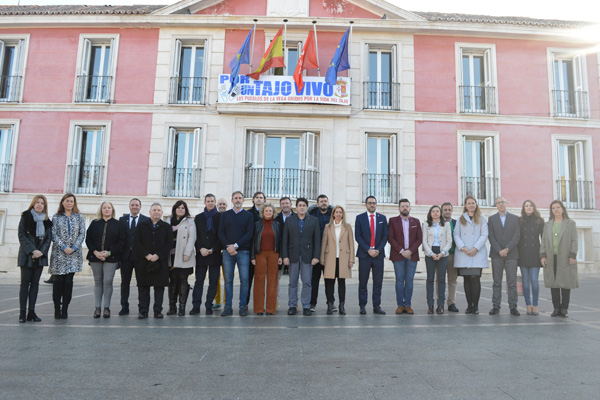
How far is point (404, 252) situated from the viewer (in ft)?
25.4

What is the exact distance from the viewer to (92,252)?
7.09m

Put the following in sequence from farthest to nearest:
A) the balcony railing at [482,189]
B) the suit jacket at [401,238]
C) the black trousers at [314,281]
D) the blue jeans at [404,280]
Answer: the balcony railing at [482,189] < the black trousers at [314,281] < the suit jacket at [401,238] < the blue jeans at [404,280]

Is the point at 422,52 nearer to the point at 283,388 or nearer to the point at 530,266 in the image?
the point at 530,266

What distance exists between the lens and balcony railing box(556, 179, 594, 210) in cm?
1698

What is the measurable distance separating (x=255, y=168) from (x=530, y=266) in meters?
11.1

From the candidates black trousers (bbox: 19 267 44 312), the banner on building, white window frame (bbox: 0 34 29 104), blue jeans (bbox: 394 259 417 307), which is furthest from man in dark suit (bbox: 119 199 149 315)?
white window frame (bbox: 0 34 29 104)

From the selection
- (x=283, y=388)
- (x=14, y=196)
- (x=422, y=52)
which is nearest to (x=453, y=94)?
(x=422, y=52)

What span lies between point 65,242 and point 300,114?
36.5 feet

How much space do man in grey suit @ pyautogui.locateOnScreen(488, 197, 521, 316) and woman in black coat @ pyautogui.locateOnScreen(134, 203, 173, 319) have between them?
5.65 m

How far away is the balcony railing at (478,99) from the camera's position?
17250 mm

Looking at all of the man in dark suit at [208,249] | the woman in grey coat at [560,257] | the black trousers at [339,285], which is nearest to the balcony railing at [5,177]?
the man in dark suit at [208,249]

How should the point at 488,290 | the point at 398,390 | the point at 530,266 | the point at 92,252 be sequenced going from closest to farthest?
1. the point at 398,390
2. the point at 92,252
3. the point at 530,266
4. the point at 488,290

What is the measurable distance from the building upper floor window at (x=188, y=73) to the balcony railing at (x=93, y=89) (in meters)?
2.54

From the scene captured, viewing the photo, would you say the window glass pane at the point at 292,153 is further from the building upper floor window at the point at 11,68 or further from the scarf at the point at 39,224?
the scarf at the point at 39,224
